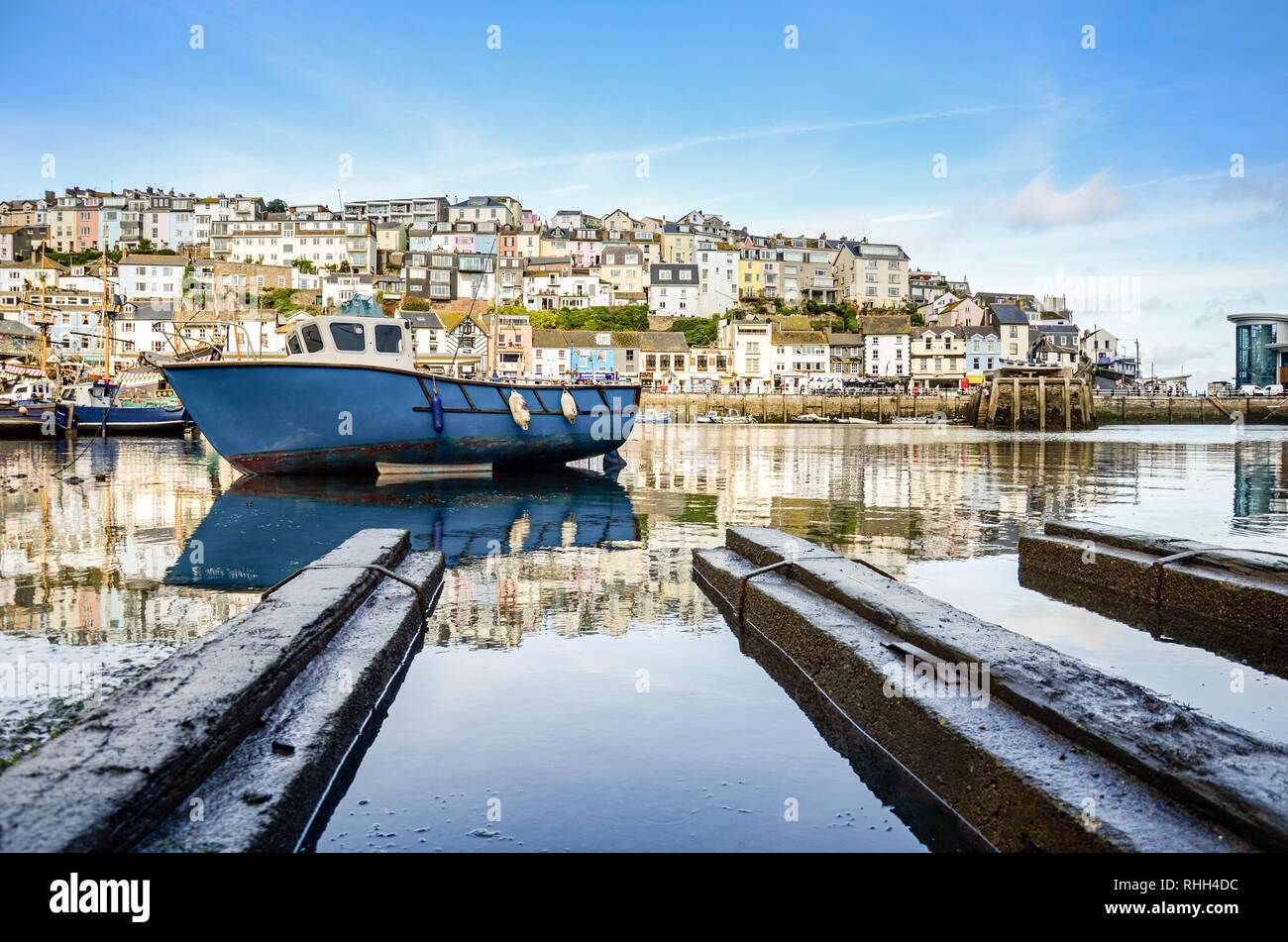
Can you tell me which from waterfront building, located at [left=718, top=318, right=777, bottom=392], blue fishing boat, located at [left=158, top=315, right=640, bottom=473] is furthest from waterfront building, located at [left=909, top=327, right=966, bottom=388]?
blue fishing boat, located at [left=158, top=315, right=640, bottom=473]

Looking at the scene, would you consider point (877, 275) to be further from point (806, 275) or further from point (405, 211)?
point (405, 211)

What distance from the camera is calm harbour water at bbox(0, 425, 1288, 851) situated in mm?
2783

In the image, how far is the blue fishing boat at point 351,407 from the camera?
14562mm

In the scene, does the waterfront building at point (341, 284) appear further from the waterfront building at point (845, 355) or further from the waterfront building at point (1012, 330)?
the waterfront building at point (1012, 330)

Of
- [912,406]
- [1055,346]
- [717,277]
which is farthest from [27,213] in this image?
[1055,346]

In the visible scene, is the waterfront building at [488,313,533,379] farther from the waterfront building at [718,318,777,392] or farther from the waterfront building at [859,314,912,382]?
the waterfront building at [859,314,912,382]

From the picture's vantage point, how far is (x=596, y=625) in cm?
515

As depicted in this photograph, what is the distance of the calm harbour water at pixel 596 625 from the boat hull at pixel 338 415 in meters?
1.16

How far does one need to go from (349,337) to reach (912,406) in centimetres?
6407

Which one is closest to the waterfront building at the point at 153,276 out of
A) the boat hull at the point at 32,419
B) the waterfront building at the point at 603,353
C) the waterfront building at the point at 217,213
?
the waterfront building at the point at 217,213

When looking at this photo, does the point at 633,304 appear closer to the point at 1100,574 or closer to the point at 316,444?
the point at 316,444

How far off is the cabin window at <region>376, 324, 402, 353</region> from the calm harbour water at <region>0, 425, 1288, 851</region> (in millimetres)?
3006
